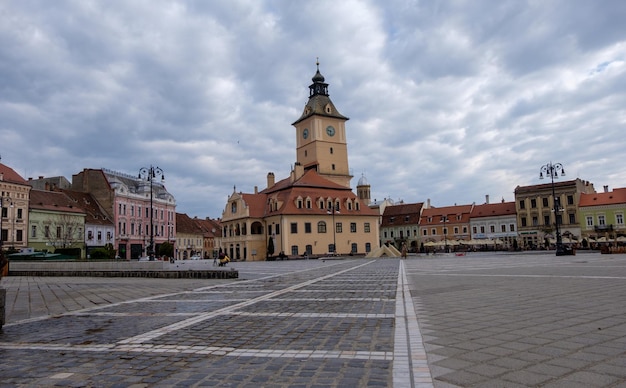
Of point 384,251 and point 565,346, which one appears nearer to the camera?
point 565,346

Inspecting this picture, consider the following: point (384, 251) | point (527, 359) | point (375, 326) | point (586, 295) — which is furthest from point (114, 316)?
point (384, 251)

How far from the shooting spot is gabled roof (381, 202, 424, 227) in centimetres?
9869

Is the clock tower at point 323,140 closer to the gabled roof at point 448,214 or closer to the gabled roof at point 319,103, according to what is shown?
the gabled roof at point 319,103

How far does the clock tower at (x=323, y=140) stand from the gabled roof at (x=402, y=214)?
72.0 feet

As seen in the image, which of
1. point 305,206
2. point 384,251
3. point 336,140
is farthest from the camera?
point 336,140

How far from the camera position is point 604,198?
243 ft

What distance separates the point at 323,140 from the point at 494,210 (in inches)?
1391

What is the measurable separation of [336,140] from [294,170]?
14.0 metres

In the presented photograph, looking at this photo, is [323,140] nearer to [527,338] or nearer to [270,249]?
[270,249]

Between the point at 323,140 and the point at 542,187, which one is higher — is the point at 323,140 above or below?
above

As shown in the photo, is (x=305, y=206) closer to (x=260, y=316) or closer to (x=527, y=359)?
(x=260, y=316)

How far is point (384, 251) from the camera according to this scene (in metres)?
61.2

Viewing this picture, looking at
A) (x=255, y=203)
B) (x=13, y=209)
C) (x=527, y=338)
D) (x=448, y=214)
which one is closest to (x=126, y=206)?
(x=13, y=209)

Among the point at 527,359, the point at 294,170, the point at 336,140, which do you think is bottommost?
the point at 527,359
